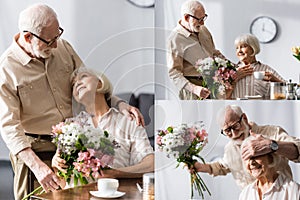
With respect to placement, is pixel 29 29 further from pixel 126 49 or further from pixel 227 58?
pixel 227 58

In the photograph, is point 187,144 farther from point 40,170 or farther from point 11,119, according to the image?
point 11,119

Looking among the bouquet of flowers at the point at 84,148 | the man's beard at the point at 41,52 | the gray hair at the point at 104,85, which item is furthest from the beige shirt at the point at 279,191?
the man's beard at the point at 41,52

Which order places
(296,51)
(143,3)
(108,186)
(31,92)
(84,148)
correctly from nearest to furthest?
(296,51) → (108,186) → (84,148) → (31,92) → (143,3)

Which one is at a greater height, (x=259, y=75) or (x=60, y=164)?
(x=259, y=75)

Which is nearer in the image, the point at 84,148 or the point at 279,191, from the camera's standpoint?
the point at 279,191

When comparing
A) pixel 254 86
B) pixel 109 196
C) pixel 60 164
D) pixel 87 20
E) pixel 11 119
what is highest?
pixel 87 20

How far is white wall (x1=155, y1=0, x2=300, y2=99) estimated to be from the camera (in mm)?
1622

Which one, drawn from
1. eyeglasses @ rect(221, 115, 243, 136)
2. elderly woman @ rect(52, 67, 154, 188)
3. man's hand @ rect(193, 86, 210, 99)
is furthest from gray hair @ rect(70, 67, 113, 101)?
eyeglasses @ rect(221, 115, 243, 136)

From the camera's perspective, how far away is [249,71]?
1.72m

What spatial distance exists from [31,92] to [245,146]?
1.13m

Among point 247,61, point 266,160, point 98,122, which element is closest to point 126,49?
A: point 98,122

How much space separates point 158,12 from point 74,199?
0.81 metres

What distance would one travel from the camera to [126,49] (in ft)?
7.22

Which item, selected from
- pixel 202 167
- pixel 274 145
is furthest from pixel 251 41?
pixel 202 167
